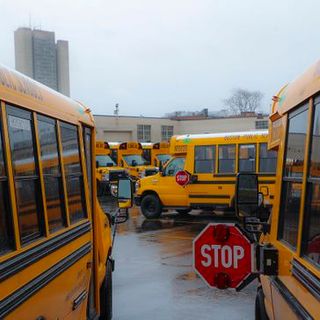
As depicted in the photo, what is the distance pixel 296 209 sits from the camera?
2893 mm

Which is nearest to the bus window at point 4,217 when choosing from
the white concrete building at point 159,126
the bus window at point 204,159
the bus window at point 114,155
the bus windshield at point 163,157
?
the bus window at point 204,159

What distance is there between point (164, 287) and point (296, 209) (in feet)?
14.2

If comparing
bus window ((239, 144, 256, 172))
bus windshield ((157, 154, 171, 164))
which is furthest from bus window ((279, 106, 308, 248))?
bus windshield ((157, 154, 171, 164))

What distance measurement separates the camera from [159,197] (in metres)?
14.2

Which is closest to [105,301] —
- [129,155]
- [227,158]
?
[227,158]

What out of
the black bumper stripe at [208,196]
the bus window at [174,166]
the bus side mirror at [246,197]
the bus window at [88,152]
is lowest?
the black bumper stripe at [208,196]

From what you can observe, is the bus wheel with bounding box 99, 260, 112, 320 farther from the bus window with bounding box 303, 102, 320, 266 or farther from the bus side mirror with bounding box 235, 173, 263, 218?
the bus window with bounding box 303, 102, 320, 266

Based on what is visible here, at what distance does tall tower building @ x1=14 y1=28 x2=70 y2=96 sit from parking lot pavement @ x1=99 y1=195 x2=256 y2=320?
271cm

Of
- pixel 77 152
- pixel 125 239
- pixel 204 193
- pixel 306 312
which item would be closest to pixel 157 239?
pixel 125 239

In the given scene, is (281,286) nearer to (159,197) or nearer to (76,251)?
(76,251)

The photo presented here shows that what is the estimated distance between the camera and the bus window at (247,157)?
1279cm

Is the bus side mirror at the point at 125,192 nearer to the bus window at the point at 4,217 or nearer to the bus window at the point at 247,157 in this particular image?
the bus window at the point at 4,217

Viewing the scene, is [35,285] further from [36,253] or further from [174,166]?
[174,166]

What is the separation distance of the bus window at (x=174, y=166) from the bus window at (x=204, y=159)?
49 centimetres
